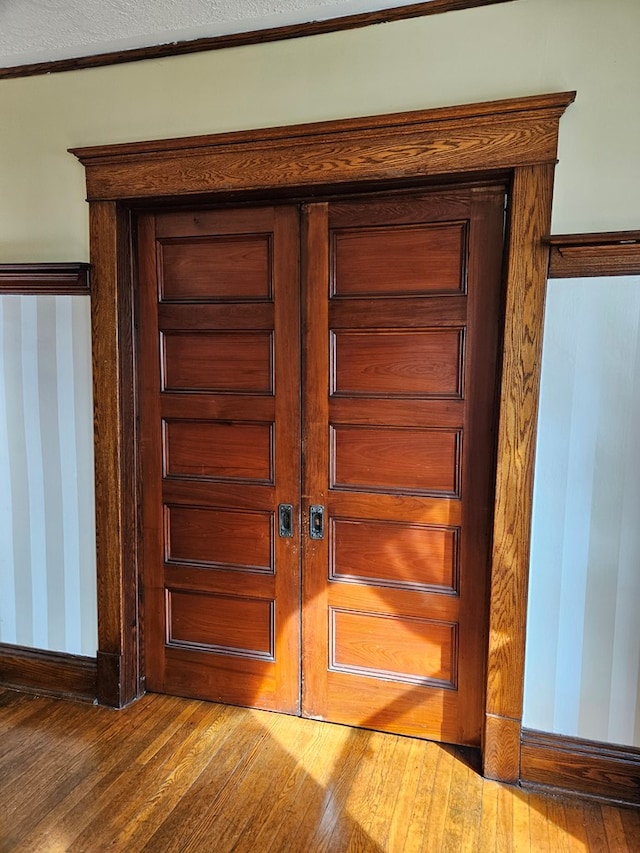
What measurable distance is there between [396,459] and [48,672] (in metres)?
1.89

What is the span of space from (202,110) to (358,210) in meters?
0.72

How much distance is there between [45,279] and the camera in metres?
2.44

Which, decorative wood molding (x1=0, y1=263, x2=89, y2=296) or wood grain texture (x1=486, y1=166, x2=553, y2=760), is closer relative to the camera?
wood grain texture (x1=486, y1=166, x2=553, y2=760)

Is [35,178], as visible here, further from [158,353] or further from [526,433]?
[526,433]

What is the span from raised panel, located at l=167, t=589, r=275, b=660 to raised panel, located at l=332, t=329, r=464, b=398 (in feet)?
3.37

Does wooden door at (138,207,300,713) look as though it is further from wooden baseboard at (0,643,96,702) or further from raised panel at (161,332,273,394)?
wooden baseboard at (0,643,96,702)

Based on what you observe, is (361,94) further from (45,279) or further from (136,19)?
(45,279)

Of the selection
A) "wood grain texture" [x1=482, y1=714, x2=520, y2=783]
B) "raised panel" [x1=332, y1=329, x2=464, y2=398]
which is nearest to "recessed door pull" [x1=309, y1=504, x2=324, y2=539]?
"raised panel" [x1=332, y1=329, x2=464, y2=398]

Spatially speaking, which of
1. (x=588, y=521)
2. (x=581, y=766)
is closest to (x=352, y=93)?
(x=588, y=521)

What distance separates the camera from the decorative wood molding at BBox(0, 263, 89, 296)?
94.0 inches

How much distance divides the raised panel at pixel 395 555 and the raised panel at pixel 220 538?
307 mm

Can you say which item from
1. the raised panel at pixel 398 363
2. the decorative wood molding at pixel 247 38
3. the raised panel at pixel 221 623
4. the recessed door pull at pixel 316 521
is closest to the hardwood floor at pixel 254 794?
the raised panel at pixel 221 623

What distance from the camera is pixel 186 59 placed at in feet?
7.35

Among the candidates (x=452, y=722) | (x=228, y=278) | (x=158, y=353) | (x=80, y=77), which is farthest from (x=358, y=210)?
(x=452, y=722)
